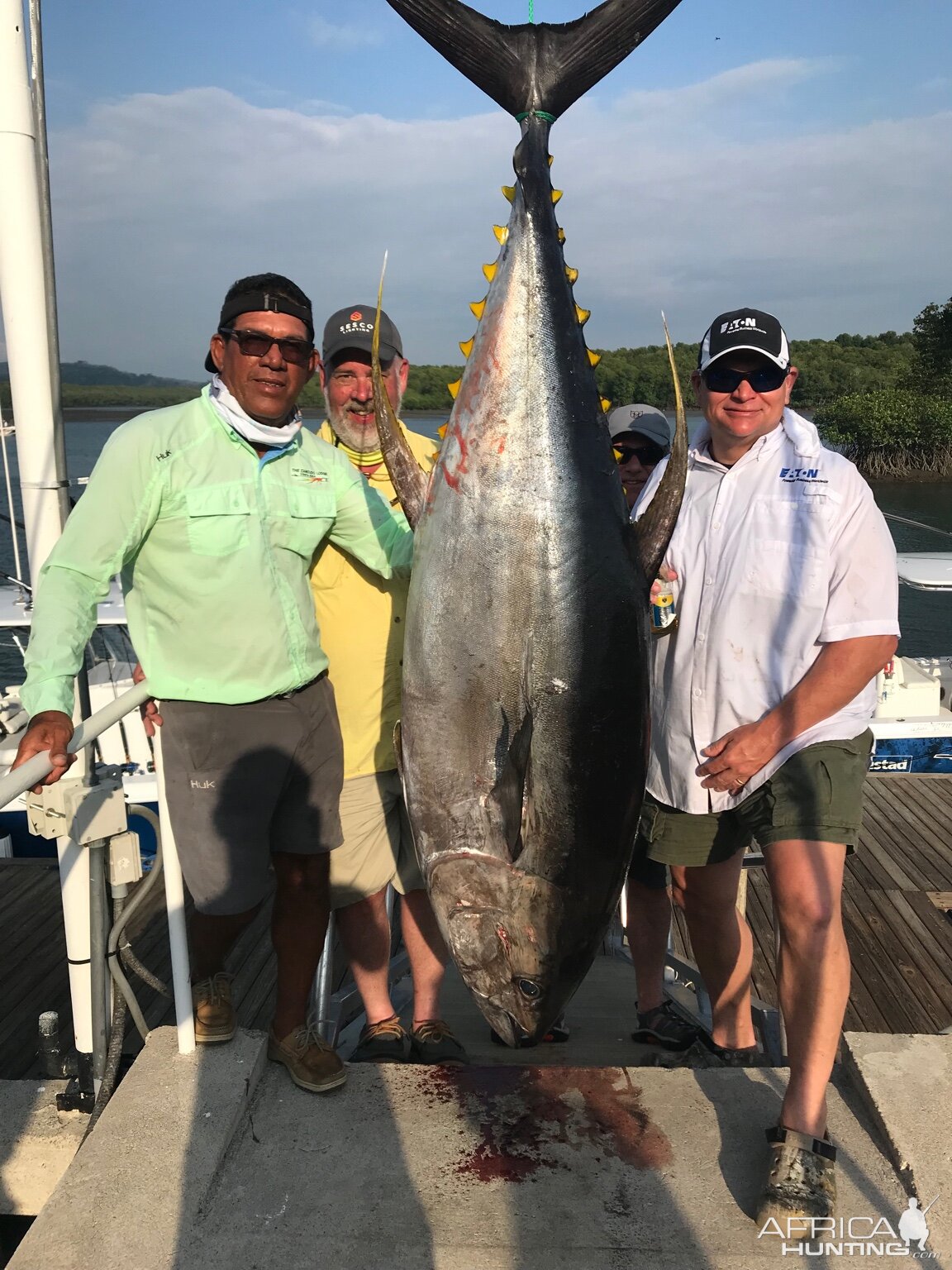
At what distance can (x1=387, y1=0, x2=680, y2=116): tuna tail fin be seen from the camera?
2008 millimetres

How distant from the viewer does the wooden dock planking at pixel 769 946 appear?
13.5 feet

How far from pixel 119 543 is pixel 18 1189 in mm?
1707

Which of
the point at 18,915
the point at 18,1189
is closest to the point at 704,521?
the point at 18,1189

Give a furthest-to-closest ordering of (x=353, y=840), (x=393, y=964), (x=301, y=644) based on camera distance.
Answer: (x=393, y=964)
(x=353, y=840)
(x=301, y=644)

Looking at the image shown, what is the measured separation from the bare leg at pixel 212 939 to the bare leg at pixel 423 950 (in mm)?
597

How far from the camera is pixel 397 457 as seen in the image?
6.24 feet

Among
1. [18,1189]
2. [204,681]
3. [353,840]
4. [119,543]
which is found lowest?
[18,1189]

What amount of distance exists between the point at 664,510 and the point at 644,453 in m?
1.40

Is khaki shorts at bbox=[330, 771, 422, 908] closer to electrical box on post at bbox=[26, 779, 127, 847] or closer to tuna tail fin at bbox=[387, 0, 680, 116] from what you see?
electrical box on post at bbox=[26, 779, 127, 847]

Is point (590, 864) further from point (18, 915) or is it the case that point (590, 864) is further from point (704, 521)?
point (18, 915)

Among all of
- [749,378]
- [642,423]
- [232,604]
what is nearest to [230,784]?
[232,604]

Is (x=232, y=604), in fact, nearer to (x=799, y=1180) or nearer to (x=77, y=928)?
(x=77, y=928)

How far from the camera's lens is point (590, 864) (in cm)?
188

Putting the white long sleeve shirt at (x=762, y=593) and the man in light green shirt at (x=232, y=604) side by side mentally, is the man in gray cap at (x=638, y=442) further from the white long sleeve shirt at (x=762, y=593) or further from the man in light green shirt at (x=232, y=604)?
the man in light green shirt at (x=232, y=604)
